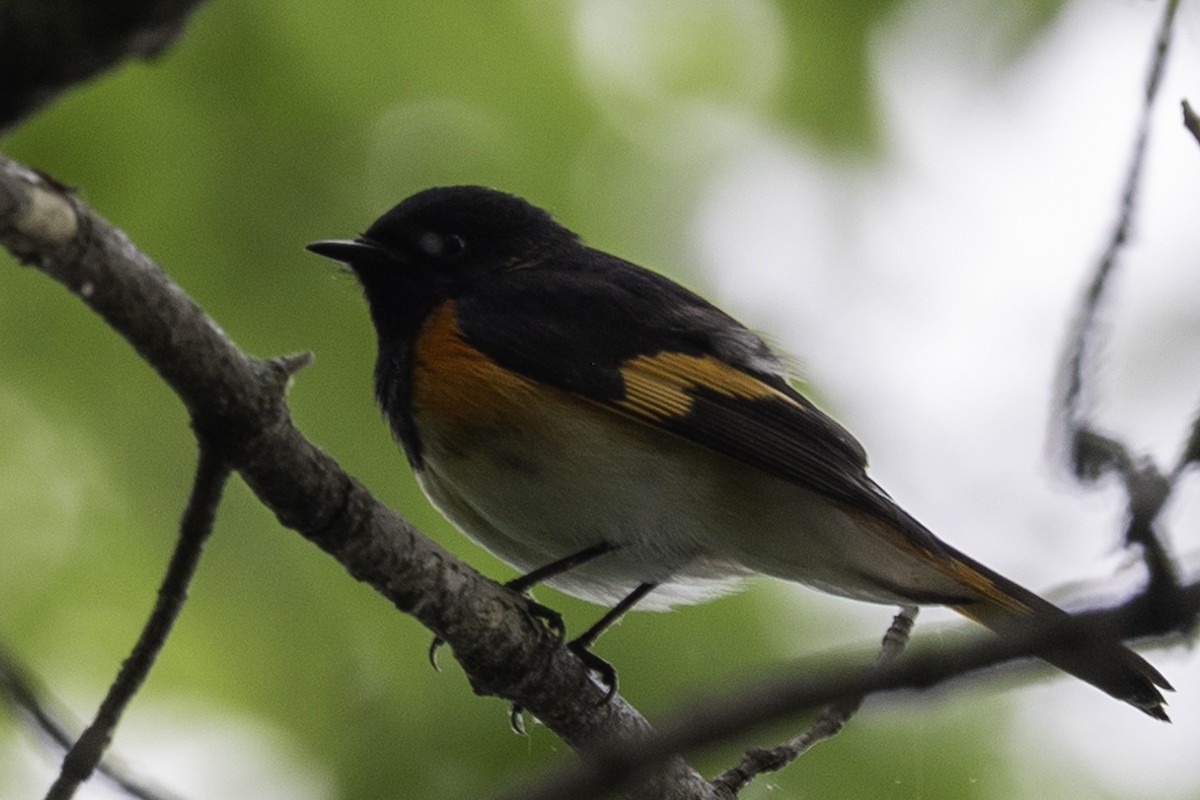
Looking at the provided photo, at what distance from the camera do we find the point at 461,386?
3154 mm

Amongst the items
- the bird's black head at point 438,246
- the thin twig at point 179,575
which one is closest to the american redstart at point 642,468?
the bird's black head at point 438,246

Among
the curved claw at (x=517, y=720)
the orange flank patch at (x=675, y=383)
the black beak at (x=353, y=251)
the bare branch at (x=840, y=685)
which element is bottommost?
the curved claw at (x=517, y=720)

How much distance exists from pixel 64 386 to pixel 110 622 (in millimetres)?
661

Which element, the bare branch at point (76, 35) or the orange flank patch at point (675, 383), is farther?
the orange flank patch at point (675, 383)

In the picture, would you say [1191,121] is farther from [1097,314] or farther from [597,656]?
[597,656]

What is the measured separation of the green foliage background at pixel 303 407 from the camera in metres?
3.68

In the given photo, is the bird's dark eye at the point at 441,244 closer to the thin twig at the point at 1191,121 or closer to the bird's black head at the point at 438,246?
the bird's black head at the point at 438,246

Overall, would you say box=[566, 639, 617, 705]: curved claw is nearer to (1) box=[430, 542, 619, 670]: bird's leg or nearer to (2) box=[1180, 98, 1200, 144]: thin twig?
(1) box=[430, 542, 619, 670]: bird's leg

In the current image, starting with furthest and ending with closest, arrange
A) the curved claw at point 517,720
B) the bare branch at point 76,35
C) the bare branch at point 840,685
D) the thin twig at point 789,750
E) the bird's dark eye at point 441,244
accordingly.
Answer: the bird's dark eye at point 441,244, the curved claw at point 517,720, the thin twig at point 789,750, the bare branch at point 76,35, the bare branch at point 840,685

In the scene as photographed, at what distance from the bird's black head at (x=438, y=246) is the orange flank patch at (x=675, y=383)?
626 millimetres

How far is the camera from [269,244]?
3916mm

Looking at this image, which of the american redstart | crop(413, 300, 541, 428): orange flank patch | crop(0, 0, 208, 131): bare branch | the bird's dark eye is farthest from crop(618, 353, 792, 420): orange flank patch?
crop(0, 0, 208, 131): bare branch

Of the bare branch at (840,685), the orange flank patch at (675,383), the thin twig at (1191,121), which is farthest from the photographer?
the orange flank patch at (675,383)

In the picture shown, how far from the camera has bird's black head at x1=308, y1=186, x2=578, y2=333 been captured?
3.65 metres
